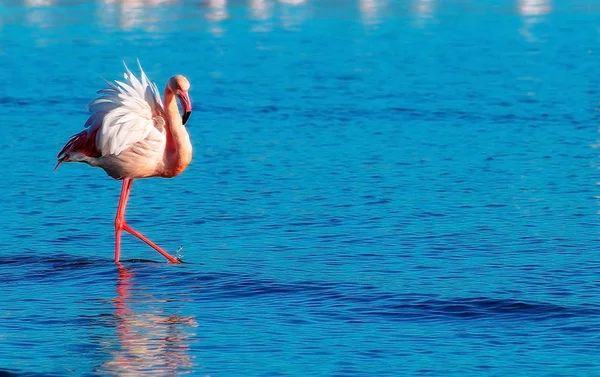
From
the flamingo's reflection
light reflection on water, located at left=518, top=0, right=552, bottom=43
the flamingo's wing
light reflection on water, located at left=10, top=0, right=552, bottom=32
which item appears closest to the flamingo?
the flamingo's wing

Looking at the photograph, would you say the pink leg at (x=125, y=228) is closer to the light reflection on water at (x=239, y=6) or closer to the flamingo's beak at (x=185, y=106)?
the flamingo's beak at (x=185, y=106)

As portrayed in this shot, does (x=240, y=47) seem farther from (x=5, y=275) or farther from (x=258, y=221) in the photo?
(x=5, y=275)

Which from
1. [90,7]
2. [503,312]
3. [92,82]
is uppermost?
[503,312]

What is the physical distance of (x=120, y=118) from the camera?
991 centimetres

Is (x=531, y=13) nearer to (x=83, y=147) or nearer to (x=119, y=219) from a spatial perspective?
(x=119, y=219)

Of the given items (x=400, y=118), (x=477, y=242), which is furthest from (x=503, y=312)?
(x=400, y=118)

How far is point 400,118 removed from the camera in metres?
16.7

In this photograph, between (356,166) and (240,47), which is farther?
(240,47)

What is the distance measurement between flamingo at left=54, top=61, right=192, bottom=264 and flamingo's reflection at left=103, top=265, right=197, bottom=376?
1.56m

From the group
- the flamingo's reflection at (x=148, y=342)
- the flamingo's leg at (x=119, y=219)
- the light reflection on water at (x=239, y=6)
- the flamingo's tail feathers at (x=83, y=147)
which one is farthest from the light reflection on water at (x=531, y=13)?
the flamingo's reflection at (x=148, y=342)

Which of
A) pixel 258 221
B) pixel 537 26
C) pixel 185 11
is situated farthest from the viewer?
pixel 185 11

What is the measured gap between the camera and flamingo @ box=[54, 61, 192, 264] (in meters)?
9.91

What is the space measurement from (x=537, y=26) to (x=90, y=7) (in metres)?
12.8

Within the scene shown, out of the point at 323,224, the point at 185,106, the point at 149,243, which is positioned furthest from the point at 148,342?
the point at 323,224
